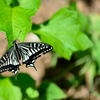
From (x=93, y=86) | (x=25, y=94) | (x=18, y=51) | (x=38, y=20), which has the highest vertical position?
(x=18, y=51)

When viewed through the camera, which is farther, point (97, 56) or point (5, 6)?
point (97, 56)

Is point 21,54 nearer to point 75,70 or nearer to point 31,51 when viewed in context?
point 31,51

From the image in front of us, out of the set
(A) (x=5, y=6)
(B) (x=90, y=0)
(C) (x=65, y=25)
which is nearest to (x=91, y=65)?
(C) (x=65, y=25)

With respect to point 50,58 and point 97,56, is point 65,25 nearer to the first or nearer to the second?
point 97,56

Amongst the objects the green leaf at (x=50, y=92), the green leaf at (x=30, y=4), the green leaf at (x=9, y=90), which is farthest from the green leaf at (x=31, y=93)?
the green leaf at (x=30, y=4)

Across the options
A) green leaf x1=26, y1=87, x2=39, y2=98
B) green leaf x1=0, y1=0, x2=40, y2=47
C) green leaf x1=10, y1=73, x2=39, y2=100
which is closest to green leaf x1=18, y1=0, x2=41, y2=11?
green leaf x1=0, y1=0, x2=40, y2=47

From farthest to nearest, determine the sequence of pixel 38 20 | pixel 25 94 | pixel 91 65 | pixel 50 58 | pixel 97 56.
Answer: pixel 38 20, pixel 50 58, pixel 91 65, pixel 97 56, pixel 25 94

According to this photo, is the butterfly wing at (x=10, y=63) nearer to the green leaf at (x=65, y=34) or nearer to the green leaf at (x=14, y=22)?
the green leaf at (x=14, y=22)

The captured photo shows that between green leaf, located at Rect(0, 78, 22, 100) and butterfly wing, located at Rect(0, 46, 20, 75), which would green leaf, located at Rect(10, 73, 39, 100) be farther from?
butterfly wing, located at Rect(0, 46, 20, 75)
